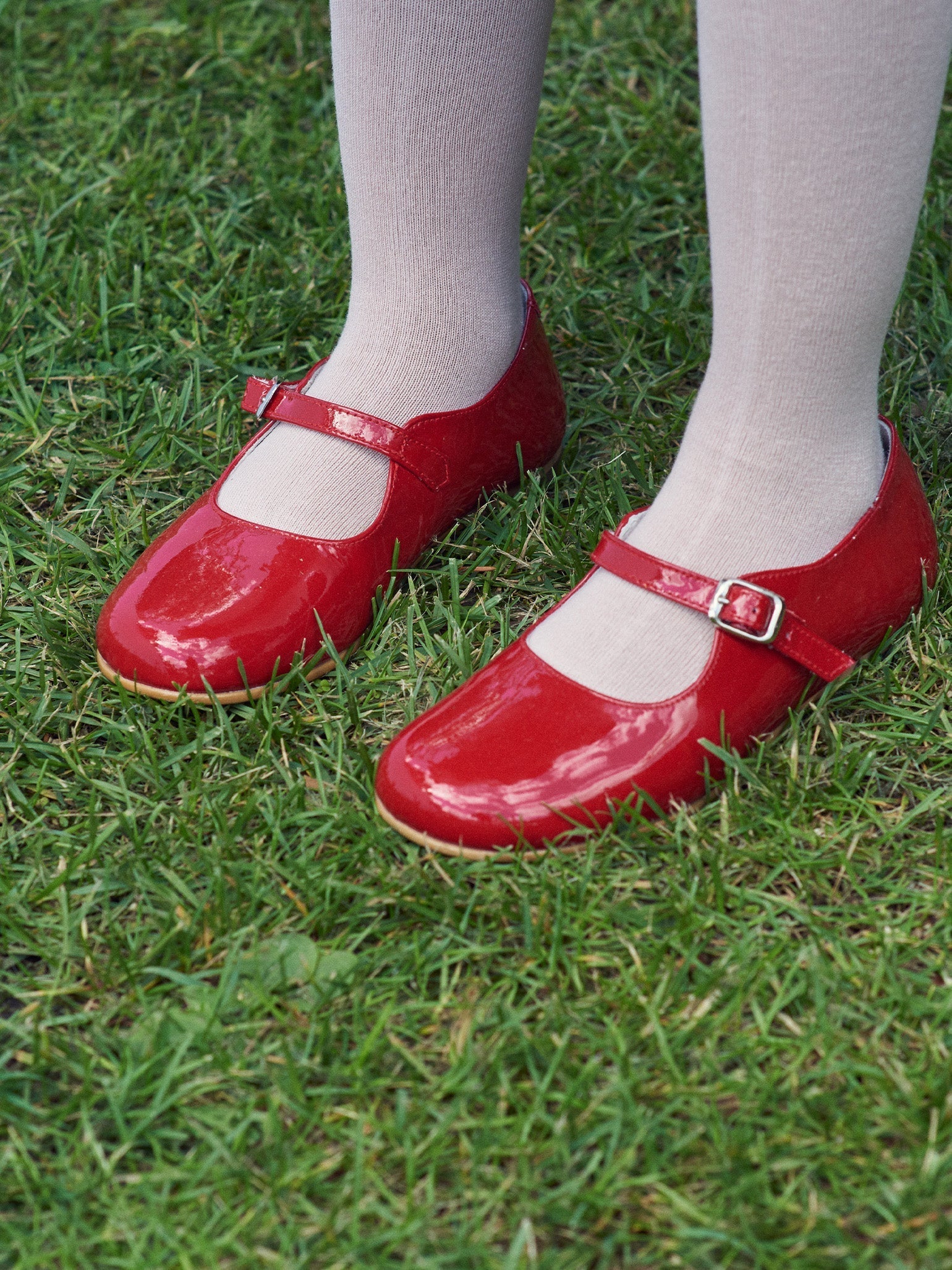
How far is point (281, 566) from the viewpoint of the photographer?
4.07 ft

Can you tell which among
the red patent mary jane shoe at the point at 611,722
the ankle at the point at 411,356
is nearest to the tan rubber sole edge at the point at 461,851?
the red patent mary jane shoe at the point at 611,722

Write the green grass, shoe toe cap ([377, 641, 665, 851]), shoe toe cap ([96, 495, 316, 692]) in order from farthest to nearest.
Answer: shoe toe cap ([96, 495, 316, 692]), shoe toe cap ([377, 641, 665, 851]), the green grass

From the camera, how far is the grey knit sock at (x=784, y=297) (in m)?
0.94

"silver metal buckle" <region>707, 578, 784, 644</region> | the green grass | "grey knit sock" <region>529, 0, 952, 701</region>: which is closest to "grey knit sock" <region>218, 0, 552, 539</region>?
the green grass

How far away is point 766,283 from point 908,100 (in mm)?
164

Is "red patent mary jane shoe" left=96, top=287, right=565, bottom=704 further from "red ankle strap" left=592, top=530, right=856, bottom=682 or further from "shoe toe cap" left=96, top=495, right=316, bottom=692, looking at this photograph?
"red ankle strap" left=592, top=530, right=856, bottom=682

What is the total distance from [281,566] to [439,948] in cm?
42

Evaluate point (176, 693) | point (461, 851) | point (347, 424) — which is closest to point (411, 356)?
point (347, 424)

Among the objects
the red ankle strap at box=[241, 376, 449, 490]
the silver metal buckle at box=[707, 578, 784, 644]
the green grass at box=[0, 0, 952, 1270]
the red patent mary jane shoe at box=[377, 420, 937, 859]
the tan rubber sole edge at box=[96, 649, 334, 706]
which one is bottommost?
the green grass at box=[0, 0, 952, 1270]

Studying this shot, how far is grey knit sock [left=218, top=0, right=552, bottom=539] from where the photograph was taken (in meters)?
1.21

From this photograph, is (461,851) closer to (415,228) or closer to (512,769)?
(512,769)

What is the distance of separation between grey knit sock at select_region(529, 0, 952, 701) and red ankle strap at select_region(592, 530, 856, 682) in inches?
0.8

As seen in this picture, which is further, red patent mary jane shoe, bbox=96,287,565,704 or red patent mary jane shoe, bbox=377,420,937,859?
red patent mary jane shoe, bbox=96,287,565,704

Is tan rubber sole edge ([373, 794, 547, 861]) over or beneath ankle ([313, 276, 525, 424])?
beneath
